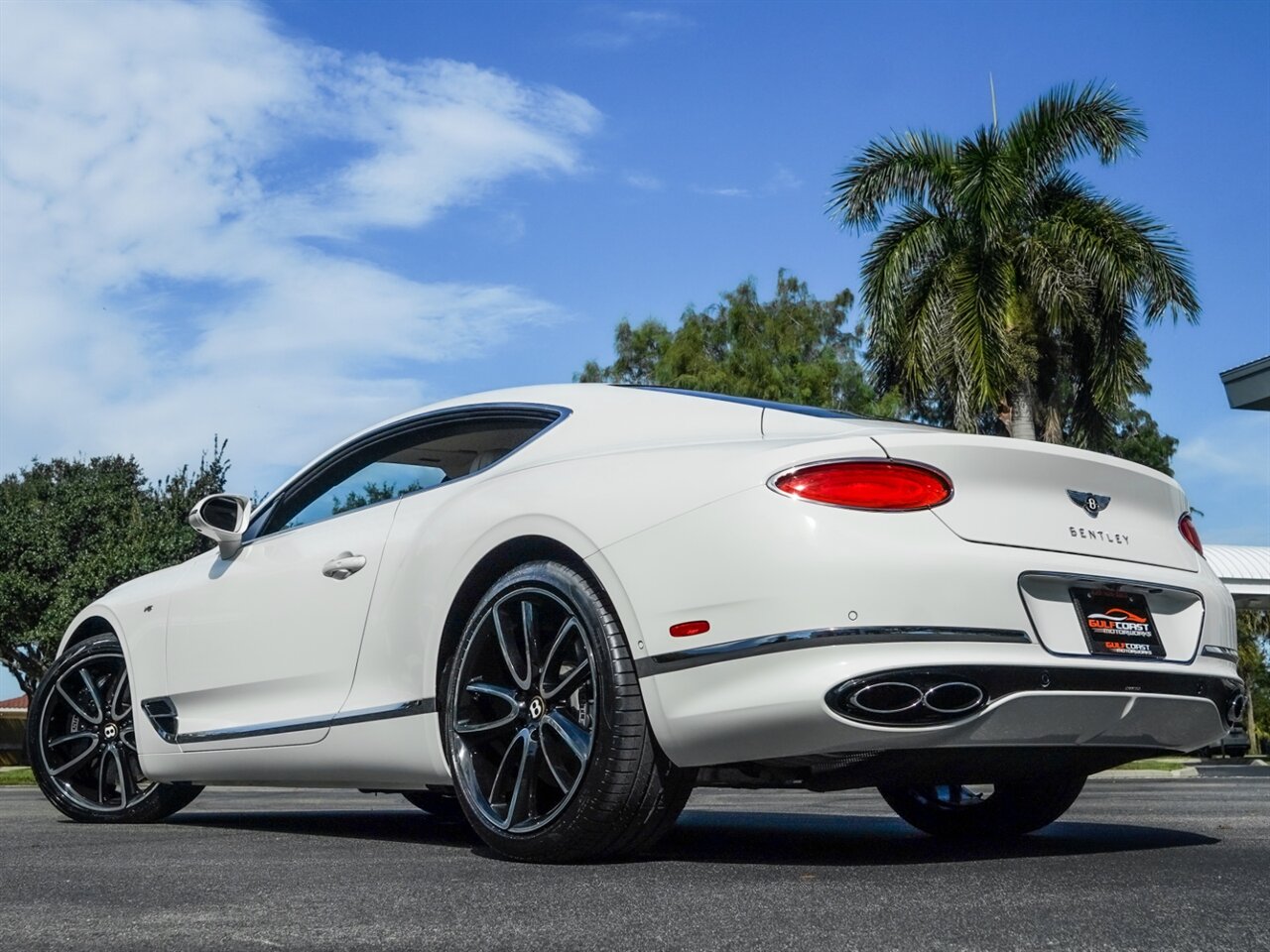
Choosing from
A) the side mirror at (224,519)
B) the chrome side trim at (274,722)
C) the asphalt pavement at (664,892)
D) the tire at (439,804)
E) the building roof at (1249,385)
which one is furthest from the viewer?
the building roof at (1249,385)

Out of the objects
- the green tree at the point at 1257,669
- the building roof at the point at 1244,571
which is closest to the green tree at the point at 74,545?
the building roof at the point at 1244,571

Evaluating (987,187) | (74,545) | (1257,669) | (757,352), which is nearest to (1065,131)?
(987,187)

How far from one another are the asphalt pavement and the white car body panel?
0.34 meters

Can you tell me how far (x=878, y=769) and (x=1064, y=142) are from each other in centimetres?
2221

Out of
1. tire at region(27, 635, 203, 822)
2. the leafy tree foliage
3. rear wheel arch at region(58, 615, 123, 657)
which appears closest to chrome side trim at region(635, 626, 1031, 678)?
the leafy tree foliage

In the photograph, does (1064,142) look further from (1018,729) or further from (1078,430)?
(1018,729)

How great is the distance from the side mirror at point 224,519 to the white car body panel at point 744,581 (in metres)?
0.62

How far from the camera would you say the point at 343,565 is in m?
4.94

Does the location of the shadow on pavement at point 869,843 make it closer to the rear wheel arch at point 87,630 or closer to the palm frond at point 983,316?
the rear wheel arch at point 87,630

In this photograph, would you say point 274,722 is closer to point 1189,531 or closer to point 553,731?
point 553,731

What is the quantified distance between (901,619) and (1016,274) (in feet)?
70.5

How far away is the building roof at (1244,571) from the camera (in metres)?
32.3

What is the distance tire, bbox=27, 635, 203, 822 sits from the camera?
236 inches

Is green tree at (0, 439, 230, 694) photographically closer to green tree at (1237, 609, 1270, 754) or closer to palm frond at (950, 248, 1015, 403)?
palm frond at (950, 248, 1015, 403)
